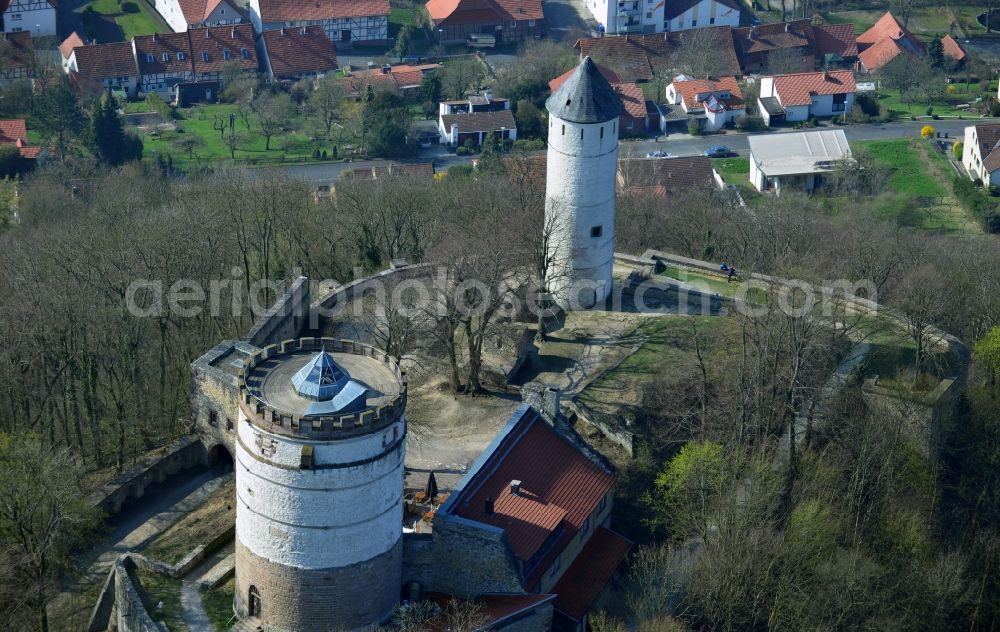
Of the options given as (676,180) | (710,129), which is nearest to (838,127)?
(710,129)

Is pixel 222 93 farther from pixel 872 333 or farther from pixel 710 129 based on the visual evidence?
pixel 872 333

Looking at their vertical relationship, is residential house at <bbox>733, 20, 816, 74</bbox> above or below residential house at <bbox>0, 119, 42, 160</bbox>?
above

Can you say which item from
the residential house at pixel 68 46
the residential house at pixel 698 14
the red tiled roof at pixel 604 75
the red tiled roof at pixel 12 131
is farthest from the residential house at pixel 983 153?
the residential house at pixel 68 46

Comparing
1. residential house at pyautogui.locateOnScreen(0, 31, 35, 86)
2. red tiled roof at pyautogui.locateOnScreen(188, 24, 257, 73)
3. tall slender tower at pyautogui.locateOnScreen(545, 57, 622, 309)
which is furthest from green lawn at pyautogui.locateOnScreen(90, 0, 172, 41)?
tall slender tower at pyautogui.locateOnScreen(545, 57, 622, 309)

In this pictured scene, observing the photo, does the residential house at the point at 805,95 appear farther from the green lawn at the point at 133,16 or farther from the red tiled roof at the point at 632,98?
the green lawn at the point at 133,16

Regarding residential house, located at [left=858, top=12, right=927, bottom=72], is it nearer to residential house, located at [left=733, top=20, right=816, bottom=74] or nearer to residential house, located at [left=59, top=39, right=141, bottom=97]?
residential house, located at [left=733, top=20, right=816, bottom=74]
